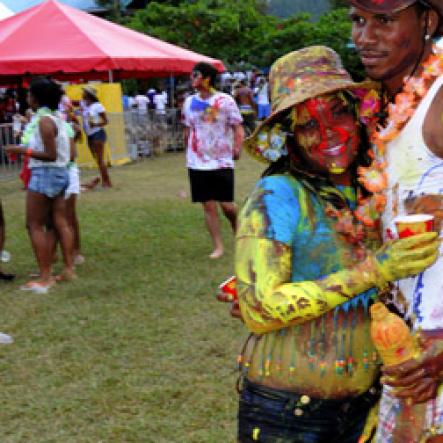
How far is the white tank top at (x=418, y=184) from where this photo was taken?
4.52 ft

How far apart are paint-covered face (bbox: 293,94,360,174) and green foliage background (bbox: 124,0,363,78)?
2063cm

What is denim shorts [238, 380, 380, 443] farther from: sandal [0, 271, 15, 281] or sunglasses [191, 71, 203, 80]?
sunglasses [191, 71, 203, 80]

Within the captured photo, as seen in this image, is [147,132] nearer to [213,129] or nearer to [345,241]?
[213,129]

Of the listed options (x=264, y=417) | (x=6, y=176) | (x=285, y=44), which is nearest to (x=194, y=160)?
(x=264, y=417)

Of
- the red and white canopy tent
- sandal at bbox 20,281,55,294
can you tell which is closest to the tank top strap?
sandal at bbox 20,281,55,294

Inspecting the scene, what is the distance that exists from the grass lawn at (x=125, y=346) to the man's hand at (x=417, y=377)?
86.2 inches

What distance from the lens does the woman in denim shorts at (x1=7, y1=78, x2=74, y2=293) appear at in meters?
5.79

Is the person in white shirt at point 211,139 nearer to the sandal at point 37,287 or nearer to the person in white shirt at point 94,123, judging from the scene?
the sandal at point 37,287

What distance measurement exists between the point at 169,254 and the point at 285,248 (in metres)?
5.58

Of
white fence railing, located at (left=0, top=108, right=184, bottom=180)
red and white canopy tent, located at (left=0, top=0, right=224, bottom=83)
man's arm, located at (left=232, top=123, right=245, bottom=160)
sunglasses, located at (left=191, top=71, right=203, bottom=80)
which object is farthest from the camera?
white fence railing, located at (left=0, top=108, right=184, bottom=180)

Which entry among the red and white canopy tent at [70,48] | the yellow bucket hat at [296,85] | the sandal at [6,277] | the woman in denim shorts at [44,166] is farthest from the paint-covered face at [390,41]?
the red and white canopy tent at [70,48]

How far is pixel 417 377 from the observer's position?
4.54 ft

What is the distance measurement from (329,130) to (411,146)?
1.08ft

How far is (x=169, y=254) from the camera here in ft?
23.5
